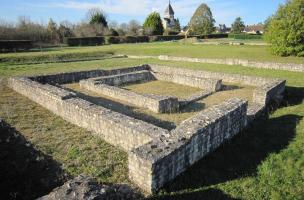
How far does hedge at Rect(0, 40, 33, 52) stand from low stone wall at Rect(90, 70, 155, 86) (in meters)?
26.6

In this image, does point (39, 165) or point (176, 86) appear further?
point (176, 86)

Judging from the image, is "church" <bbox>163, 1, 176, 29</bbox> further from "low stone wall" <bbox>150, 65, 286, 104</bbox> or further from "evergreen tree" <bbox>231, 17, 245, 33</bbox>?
"low stone wall" <bbox>150, 65, 286, 104</bbox>

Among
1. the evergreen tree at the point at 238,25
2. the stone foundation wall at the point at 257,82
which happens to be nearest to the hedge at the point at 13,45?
the stone foundation wall at the point at 257,82

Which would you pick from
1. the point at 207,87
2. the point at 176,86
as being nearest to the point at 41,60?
the point at 176,86

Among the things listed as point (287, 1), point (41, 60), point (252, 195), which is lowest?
point (252, 195)

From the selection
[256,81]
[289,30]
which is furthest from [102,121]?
[289,30]

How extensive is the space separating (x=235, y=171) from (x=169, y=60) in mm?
24107

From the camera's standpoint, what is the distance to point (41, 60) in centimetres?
2845

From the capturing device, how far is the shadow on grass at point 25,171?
5092mm

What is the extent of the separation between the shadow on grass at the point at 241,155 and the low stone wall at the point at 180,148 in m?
0.19

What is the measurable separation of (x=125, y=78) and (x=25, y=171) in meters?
11.4

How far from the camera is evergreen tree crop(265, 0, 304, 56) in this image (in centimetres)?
2780

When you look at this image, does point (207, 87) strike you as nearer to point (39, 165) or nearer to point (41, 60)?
point (39, 165)

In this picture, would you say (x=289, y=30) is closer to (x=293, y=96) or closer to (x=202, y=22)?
(x=293, y=96)
